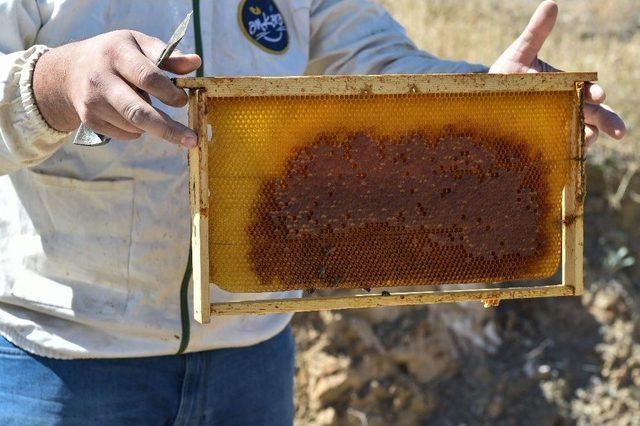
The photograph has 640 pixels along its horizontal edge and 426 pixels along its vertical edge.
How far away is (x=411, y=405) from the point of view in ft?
15.0

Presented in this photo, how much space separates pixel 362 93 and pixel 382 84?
0.05 meters

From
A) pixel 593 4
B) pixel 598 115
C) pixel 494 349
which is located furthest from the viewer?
pixel 593 4

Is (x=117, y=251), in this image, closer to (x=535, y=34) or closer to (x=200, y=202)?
(x=200, y=202)

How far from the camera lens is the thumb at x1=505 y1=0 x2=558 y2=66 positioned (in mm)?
2449

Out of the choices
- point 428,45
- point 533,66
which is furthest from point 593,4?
point 533,66

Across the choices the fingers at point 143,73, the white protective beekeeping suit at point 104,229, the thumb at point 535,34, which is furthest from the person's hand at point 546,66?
the fingers at point 143,73

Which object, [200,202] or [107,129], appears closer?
[107,129]

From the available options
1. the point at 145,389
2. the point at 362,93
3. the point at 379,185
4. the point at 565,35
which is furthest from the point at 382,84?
the point at 565,35

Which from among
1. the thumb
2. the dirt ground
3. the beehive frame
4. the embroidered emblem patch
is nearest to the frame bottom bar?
the beehive frame

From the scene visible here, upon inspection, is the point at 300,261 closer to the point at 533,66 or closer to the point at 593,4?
the point at 533,66

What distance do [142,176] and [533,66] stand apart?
110 cm

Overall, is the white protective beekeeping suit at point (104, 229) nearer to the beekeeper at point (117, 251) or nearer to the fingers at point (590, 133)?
the beekeeper at point (117, 251)

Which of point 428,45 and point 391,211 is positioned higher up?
point 428,45

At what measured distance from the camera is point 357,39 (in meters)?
2.88
